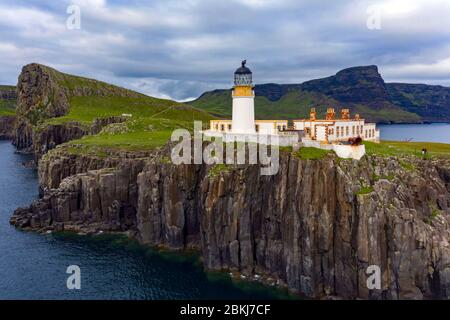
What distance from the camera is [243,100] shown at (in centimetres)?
7219

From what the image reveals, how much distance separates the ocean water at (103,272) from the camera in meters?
54.2

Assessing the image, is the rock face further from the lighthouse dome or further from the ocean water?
the lighthouse dome

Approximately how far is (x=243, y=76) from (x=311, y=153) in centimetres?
2304

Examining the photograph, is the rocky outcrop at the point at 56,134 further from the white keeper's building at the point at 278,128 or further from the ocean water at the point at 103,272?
the white keeper's building at the point at 278,128

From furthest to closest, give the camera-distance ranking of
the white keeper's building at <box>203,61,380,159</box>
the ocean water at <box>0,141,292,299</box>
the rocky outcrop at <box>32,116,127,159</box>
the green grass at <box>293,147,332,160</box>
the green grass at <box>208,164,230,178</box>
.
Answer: the rocky outcrop at <box>32,116,127,159</box>, the green grass at <box>208,164,230,178</box>, the white keeper's building at <box>203,61,380,159</box>, the green grass at <box>293,147,332,160</box>, the ocean water at <box>0,141,292,299</box>

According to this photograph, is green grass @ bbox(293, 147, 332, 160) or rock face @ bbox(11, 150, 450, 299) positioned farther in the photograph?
green grass @ bbox(293, 147, 332, 160)

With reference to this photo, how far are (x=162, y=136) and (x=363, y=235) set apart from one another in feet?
226

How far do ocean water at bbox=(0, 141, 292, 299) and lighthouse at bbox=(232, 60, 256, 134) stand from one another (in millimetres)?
24934

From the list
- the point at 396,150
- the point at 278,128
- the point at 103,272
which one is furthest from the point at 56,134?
the point at 396,150

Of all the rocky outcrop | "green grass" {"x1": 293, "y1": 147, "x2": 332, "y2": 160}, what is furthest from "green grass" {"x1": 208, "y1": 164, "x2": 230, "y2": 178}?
the rocky outcrop

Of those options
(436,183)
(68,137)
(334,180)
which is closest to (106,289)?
(334,180)

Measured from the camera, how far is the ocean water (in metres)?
54.2

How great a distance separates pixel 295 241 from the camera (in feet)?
180
